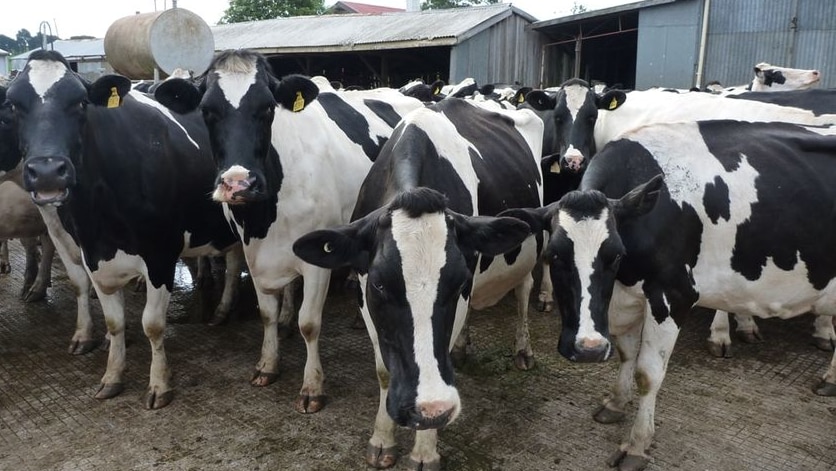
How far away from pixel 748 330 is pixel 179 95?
15.1 feet

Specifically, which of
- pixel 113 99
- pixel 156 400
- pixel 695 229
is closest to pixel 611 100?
pixel 695 229

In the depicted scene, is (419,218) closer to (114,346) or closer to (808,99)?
(114,346)

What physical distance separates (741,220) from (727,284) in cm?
35

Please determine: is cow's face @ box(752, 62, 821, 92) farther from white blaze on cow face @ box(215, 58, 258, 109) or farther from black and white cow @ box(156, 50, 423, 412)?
white blaze on cow face @ box(215, 58, 258, 109)

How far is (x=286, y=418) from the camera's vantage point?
402 centimetres

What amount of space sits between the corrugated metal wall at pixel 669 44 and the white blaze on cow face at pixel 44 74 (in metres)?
14.2

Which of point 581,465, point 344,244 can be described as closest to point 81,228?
point 344,244

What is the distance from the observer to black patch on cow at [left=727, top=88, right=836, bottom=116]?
6.17 meters

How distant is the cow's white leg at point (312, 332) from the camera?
4.11 metres

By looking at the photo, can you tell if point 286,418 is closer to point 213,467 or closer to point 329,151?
point 213,467

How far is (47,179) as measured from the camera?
3455 mm

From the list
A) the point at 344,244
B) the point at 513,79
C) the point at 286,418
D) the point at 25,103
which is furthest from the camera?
the point at 513,79

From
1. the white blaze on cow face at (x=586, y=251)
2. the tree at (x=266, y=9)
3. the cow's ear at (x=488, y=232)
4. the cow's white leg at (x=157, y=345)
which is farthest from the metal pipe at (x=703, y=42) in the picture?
the tree at (x=266, y=9)

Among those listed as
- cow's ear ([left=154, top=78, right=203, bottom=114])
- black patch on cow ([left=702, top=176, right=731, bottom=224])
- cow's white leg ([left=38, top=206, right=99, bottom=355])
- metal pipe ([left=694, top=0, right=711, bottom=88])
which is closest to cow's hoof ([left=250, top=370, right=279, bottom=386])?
cow's white leg ([left=38, top=206, right=99, bottom=355])
